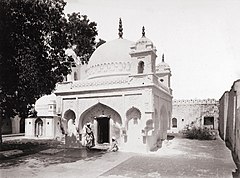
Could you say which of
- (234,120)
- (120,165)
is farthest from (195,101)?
(120,165)

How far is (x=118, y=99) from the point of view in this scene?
562 inches

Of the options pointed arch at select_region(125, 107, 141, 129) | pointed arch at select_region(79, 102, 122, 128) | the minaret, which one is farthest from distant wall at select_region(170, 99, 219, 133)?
the minaret

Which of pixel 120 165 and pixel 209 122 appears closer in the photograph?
pixel 120 165

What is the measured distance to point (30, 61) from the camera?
1130cm

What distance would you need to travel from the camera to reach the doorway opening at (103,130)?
15492mm

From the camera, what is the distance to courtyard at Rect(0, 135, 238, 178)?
8656 millimetres

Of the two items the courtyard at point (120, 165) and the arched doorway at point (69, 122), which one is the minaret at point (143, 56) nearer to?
the courtyard at point (120, 165)

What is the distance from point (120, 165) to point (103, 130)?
586 centimetres

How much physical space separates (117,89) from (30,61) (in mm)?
5345

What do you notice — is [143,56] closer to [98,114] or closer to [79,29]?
[98,114]

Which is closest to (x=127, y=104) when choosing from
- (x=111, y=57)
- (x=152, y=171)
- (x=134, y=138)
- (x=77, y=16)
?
(x=134, y=138)

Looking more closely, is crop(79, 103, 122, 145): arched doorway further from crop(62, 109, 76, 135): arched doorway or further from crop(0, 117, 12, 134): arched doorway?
crop(0, 117, 12, 134): arched doorway

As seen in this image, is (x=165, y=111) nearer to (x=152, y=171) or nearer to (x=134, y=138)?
(x=134, y=138)

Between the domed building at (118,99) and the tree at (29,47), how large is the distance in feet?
9.31
